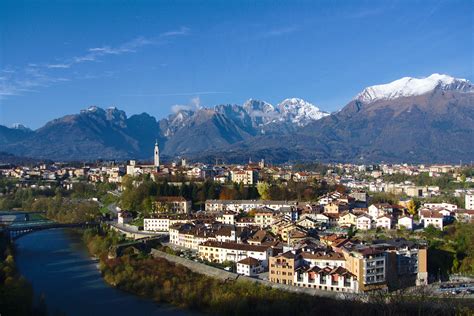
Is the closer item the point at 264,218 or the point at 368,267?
the point at 368,267

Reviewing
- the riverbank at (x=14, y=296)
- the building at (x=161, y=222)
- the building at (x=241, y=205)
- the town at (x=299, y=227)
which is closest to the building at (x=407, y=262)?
the town at (x=299, y=227)

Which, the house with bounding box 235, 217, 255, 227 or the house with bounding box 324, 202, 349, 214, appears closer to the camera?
the house with bounding box 235, 217, 255, 227

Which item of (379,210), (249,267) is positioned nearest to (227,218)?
(379,210)

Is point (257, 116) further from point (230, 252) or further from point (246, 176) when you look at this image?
point (230, 252)

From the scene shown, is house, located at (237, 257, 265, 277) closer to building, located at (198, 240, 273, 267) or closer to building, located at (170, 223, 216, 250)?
building, located at (198, 240, 273, 267)

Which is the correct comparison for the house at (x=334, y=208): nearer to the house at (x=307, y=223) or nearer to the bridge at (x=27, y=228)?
the house at (x=307, y=223)

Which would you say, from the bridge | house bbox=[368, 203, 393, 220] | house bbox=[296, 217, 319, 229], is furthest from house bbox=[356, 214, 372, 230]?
the bridge

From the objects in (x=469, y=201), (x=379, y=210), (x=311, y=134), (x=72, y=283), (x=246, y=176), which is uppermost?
(x=311, y=134)
